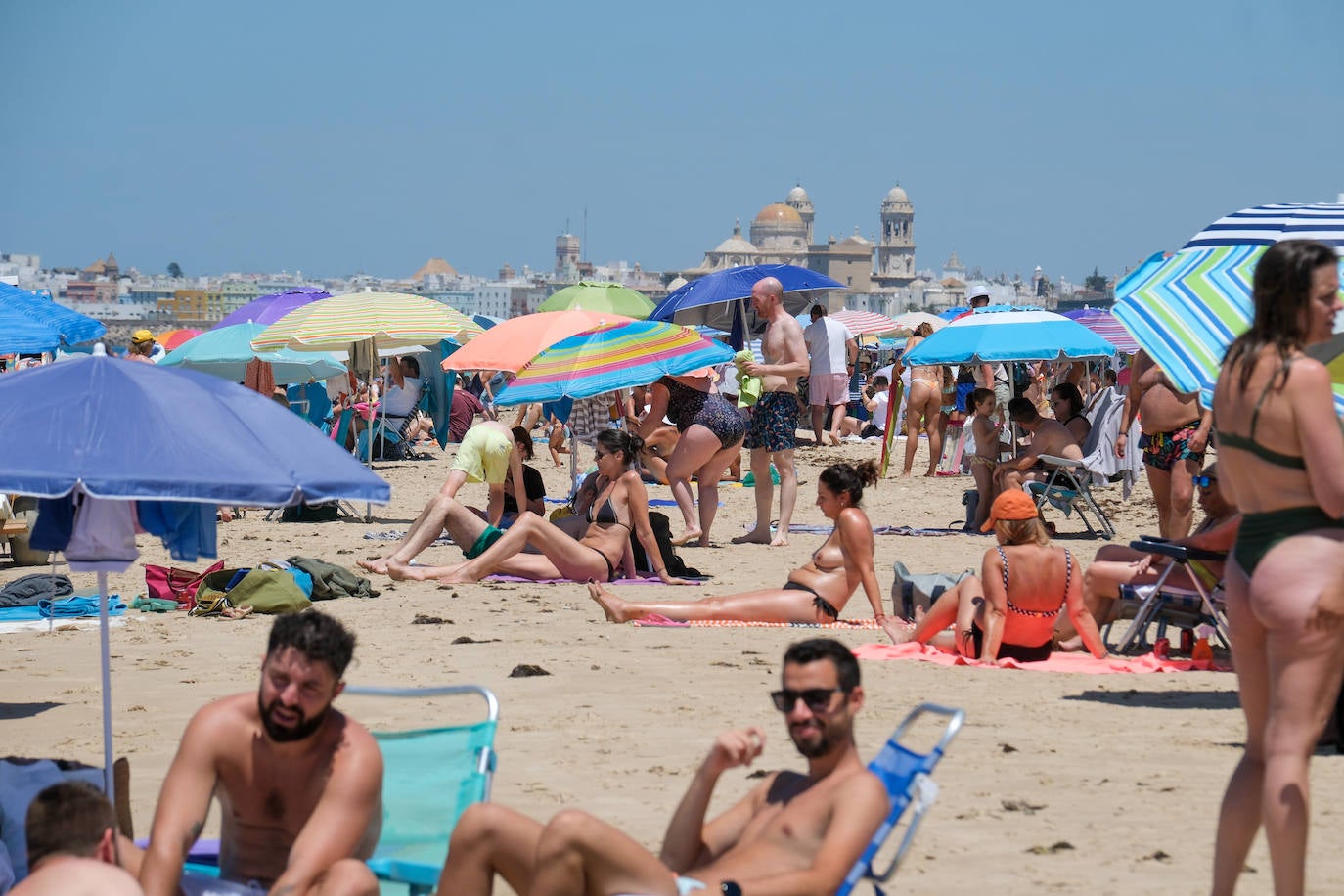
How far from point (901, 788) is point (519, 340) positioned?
297 inches

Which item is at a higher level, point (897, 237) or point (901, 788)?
point (897, 237)

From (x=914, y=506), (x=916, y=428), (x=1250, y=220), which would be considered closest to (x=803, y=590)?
(x=1250, y=220)

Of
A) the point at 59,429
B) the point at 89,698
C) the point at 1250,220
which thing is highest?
the point at 1250,220

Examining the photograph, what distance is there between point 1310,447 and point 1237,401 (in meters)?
0.19

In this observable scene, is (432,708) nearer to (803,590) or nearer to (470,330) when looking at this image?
(803,590)

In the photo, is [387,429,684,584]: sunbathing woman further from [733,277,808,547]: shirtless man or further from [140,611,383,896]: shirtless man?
[140,611,383,896]: shirtless man

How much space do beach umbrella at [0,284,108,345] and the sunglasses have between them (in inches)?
261

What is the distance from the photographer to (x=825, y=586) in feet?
23.5

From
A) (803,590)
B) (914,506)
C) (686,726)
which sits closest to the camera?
(686,726)

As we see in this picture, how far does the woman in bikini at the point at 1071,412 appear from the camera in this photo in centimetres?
1091

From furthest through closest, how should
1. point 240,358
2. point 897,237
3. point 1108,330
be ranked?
point 897,237 < point 1108,330 < point 240,358

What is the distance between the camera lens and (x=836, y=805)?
128 inches

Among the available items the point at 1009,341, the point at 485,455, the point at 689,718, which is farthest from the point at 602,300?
the point at 689,718

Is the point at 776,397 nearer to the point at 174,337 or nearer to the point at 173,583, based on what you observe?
the point at 173,583
